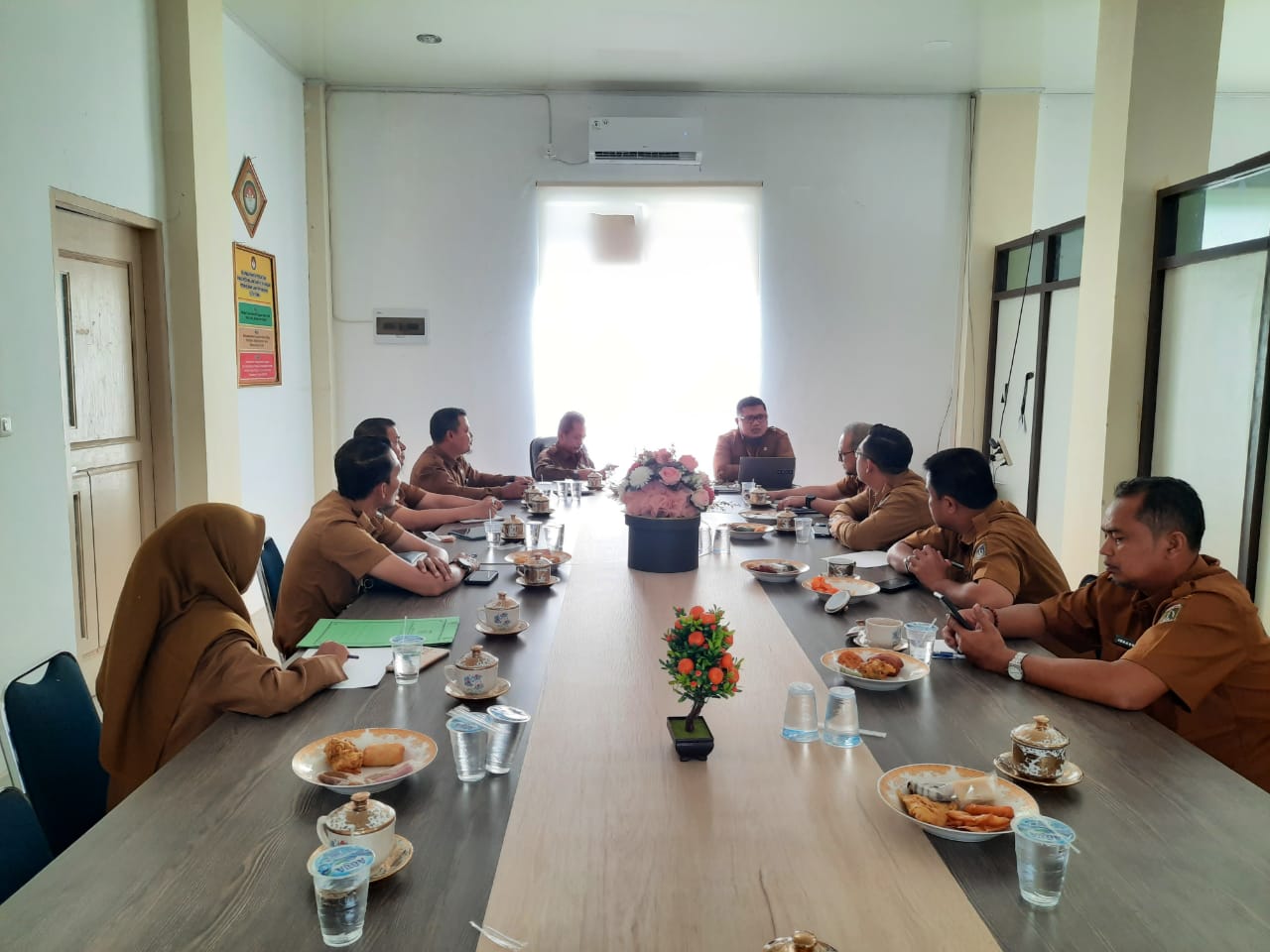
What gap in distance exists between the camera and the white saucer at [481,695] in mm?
1859

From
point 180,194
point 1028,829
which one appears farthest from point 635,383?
point 1028,829

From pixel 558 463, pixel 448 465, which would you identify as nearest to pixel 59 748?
pixel 448 465

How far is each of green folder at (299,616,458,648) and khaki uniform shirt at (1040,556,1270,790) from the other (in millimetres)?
1594

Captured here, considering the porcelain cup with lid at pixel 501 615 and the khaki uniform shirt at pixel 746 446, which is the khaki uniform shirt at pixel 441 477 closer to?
the khaki uniform shirt at pixel 746 446

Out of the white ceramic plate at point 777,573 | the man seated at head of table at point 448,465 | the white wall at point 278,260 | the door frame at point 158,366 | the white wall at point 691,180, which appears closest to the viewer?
the white ceramic plate at point 777,573

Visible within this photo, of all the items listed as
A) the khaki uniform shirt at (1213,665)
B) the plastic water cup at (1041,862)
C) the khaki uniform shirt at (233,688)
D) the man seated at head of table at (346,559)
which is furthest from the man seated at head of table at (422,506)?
the plastic water cup at (1041,862)

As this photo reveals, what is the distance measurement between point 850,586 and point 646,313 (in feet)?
13.1

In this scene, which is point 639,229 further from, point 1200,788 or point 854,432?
point 1200,788

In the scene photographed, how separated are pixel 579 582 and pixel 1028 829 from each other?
1.82 metres

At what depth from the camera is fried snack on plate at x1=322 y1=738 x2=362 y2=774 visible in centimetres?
150

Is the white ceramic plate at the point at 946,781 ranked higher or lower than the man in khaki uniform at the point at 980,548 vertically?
lower

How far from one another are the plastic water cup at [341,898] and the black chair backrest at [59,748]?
0.88m

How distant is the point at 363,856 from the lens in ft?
3.73

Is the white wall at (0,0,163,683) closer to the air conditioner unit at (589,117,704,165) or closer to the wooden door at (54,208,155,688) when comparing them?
the wooden door at (54,208,155,688)
